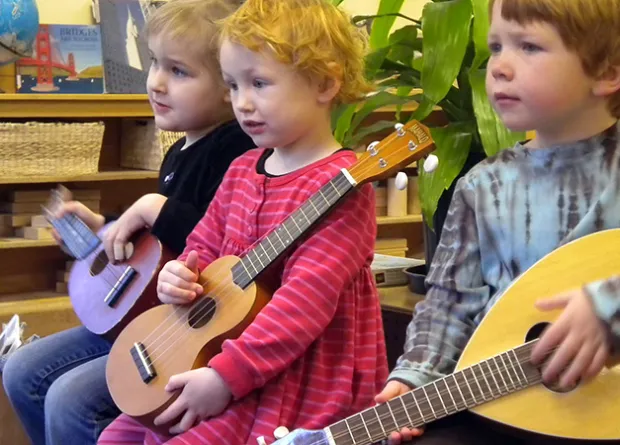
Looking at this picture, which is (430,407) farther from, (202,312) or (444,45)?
(444,45)

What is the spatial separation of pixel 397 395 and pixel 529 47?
1.52 feet

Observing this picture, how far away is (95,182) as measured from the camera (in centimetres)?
346

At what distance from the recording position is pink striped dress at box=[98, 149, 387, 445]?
1.19m

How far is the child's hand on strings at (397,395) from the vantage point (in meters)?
1.00

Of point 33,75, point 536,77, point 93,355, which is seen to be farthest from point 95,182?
point 536,77

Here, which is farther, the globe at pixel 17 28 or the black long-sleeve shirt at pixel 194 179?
the globe at pixel 17 28

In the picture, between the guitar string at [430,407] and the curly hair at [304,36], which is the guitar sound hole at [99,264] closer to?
the curly hair at [304,36]

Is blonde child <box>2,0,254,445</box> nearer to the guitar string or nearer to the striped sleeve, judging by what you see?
the striped sleeve

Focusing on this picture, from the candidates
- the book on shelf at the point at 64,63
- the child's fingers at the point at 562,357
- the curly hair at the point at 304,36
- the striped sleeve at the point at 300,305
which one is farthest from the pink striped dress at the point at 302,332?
the book on shelf at the point at 64,63

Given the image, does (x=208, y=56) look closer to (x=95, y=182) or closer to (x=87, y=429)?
(x=87, y=429)

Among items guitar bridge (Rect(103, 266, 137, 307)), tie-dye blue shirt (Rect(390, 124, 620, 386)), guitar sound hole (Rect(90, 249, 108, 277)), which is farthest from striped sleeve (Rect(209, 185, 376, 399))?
guitar sound hole (Rect(90, 249, 108, 277))

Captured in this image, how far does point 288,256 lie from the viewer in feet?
4.15

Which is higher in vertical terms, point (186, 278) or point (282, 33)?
point (282, 33)

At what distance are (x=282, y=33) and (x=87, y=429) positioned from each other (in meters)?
0.75
